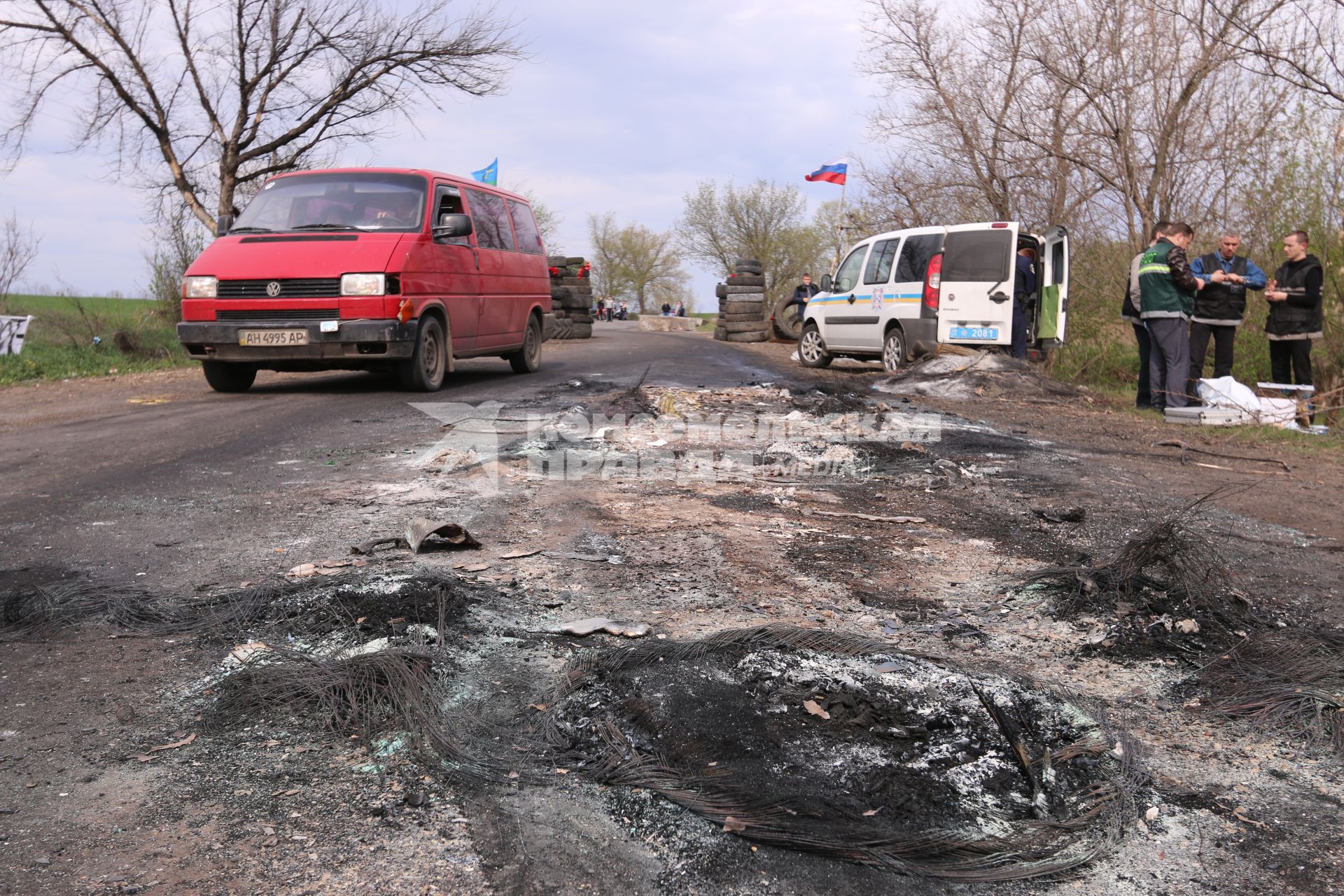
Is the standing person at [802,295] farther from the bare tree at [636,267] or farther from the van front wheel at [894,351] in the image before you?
the bare tree at [636,267]

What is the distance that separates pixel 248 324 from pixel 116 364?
661cm

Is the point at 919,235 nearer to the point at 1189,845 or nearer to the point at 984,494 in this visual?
the point at 984,494

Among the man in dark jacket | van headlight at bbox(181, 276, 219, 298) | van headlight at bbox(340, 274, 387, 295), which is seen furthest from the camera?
the man in dark jacket

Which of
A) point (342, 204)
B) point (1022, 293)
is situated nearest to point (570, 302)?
point (1022, 293)

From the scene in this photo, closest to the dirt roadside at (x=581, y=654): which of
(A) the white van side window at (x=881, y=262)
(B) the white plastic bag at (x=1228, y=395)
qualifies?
(B) the white plastic bag at (x=1228, y=395)

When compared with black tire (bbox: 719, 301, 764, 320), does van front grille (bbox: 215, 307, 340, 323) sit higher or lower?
lower

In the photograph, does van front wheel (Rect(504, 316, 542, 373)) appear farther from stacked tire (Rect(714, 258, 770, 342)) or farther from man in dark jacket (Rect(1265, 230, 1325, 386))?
stacked tire (Rect(714, 258, 770, 342))

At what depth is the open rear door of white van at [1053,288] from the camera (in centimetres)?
1291

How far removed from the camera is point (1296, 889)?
1840mm

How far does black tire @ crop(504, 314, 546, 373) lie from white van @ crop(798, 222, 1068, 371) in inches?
184

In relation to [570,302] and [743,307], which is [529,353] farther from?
[743,307]

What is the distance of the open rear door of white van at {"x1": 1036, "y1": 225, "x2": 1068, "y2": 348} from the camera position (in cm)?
1291

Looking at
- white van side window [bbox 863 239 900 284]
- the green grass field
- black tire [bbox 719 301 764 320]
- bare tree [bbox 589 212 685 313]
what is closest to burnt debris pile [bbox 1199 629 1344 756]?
white van side window [bbox 863 239 900 284]

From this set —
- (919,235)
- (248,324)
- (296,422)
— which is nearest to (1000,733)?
(296,422)
